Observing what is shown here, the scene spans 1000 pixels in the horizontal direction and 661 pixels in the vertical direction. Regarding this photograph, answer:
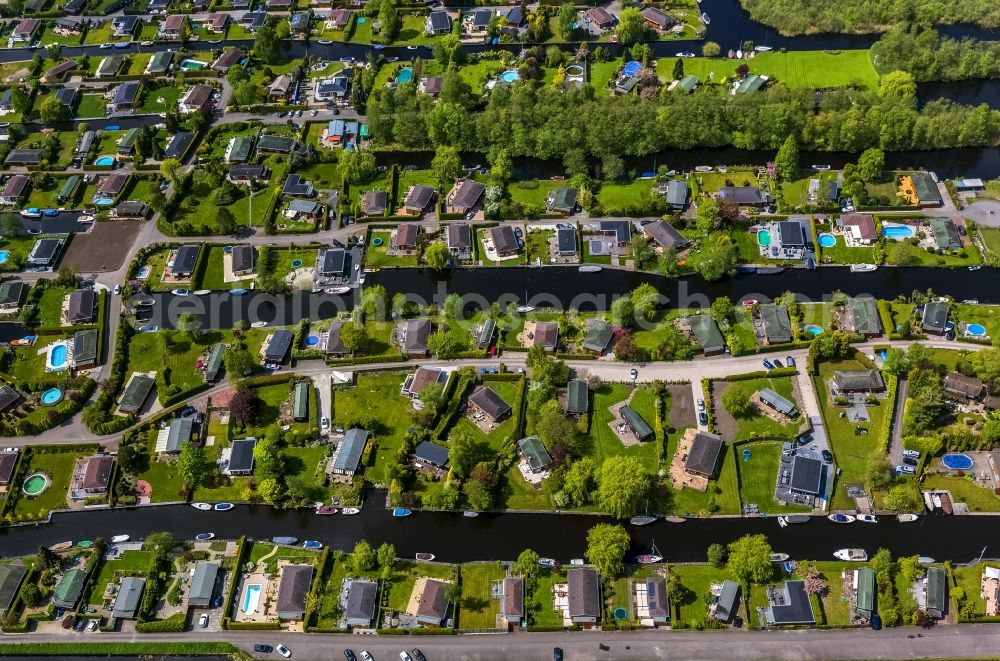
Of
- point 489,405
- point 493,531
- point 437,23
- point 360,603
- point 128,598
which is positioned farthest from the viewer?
point 437,23

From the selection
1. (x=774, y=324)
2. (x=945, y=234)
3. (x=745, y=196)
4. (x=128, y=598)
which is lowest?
(x=128, y=598)

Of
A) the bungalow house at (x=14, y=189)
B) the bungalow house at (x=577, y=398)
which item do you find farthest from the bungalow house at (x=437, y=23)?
the bungalow house at (x=577, y=398)

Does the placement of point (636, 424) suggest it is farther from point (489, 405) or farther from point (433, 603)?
point (433, 603)

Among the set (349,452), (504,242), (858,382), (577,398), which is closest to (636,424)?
(577,398)

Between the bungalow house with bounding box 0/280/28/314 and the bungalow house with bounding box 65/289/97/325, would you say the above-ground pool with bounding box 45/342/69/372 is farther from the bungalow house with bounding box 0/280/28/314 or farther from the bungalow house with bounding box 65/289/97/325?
the bungalow house with bounding box 0/280/28/314

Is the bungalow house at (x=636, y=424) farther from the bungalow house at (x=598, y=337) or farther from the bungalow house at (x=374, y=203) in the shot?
Result: the bungalow house at (x=374, y=203)

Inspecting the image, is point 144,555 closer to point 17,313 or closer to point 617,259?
point 17,313
